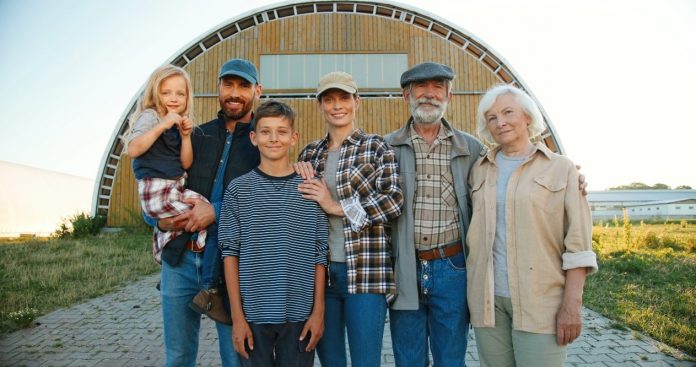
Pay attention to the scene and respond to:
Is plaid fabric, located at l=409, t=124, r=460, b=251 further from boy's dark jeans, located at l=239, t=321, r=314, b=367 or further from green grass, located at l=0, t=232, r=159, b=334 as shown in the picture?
green grass, located at l=0, t=232, r=159, b=334

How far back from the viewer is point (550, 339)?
238 centimetres

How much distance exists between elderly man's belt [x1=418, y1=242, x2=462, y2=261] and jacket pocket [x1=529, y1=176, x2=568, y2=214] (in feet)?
2.23

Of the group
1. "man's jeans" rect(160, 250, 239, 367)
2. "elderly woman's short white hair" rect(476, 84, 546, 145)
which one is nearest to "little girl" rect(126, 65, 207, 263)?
"man's jeans" rect(160, 250, 239, 367)

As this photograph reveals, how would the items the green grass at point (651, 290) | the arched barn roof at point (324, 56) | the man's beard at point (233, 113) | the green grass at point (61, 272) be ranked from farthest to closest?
the arched barn roof at point (324, 56)
the green grass at point (61, 272)
the green grass at point (651, 290)
the man's beard at point (233, 113)

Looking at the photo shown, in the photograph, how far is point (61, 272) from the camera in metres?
9.36

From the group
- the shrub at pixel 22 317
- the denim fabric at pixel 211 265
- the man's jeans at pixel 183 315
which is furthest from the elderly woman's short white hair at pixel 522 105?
the shrub at pixel 22 317

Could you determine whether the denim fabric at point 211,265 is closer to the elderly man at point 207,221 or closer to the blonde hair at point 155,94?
the elderly man at point 207,221

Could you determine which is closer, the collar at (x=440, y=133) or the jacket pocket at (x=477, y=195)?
the jacket pocket at (x=477, y=195)

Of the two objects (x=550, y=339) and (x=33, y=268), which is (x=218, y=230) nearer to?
(x=550, y=339)

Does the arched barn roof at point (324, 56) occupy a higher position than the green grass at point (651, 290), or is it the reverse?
the arched barn roof at point (324, 56)

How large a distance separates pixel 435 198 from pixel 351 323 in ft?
3.55

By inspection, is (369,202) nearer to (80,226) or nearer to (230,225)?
(230,225)

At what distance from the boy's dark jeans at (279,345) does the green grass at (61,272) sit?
5586 millimetres

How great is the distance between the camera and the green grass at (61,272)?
699 cm
